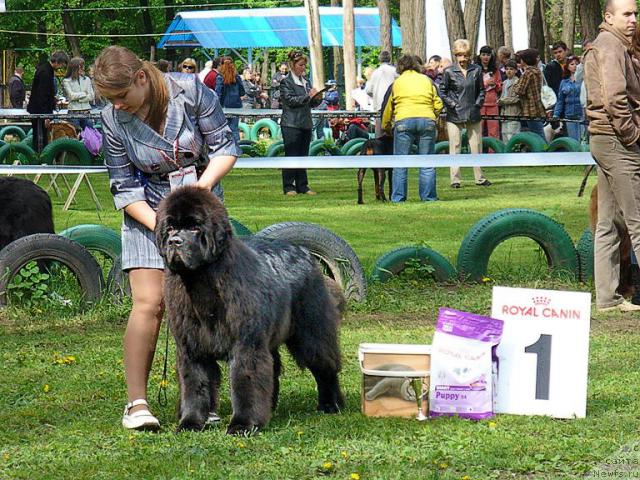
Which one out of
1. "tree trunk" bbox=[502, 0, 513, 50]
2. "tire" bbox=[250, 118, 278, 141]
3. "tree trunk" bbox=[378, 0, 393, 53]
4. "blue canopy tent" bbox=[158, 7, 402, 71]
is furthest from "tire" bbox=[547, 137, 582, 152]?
"blue canopy tent" bbox=[158, 7, 402, 71]

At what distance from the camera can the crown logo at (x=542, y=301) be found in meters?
6.08

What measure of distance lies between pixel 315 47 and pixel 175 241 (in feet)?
108

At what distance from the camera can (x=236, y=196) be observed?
18.9 metres

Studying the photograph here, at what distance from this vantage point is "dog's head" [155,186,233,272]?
5449mm

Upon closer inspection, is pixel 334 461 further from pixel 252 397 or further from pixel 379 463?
pixel 252 397

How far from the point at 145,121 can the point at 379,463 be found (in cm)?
200

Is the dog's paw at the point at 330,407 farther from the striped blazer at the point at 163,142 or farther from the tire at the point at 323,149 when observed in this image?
the tire at the point at 323,149

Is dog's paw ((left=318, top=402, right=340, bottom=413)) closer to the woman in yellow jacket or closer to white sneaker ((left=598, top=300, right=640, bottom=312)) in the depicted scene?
white sneaker ((left=598, top=300, right=640, bottom=312))

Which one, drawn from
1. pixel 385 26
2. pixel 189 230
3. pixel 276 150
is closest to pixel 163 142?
pixel 189 230

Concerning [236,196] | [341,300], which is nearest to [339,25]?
[236,196]

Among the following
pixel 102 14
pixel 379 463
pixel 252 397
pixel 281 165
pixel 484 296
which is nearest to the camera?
pixel 379 463

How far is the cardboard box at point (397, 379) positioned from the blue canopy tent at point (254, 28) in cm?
5301

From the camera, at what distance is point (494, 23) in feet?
113

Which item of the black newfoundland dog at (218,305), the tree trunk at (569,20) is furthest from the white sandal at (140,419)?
the tree trunk at (569,20)
